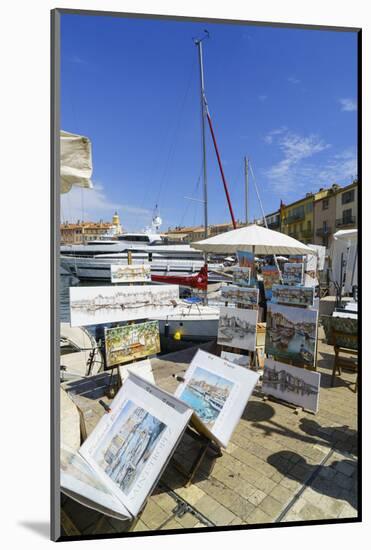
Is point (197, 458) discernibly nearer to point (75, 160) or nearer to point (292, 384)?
point (292, 384)

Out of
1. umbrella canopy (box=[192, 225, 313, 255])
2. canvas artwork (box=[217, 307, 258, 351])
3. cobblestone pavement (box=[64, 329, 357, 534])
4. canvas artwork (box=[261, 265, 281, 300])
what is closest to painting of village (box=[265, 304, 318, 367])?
canvas artwork (box=[217, 307, 258, 351])

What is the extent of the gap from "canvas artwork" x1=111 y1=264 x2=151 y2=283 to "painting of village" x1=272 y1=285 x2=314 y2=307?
5.47 ft

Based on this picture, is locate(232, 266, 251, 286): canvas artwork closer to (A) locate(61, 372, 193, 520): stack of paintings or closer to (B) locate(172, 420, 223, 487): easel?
(B) locate(172, 420, 223, 487): easel

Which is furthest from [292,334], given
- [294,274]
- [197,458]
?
[197,458]

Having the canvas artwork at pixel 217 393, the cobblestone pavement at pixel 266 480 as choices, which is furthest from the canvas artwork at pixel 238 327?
→ the canvas artwork at pixel 217 393

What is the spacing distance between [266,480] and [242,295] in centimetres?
204

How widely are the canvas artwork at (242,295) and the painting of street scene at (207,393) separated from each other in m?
1.40

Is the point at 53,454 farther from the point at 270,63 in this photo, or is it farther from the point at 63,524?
the point at 270,63

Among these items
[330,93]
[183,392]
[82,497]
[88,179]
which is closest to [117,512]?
[82,497]

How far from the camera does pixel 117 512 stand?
5.18 ft

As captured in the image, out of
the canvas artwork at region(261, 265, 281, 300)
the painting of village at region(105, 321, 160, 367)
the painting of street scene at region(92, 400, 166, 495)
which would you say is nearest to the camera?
the painting of street scene at region(92, 400, 166, 495)

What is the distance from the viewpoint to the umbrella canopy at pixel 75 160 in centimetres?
191

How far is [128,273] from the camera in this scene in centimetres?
377

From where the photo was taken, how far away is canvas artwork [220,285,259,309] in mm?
3635
